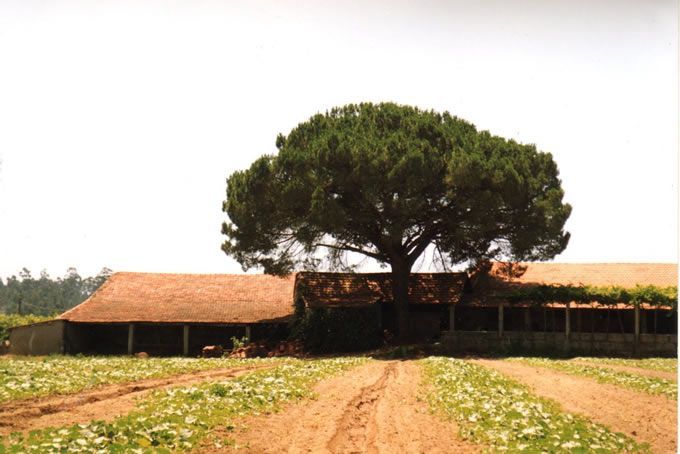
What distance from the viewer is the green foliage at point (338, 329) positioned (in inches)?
1480

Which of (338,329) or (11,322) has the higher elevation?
(338,329)

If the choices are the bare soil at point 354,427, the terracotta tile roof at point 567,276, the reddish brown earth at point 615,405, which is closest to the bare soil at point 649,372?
the reddish brown earth at point 615,405

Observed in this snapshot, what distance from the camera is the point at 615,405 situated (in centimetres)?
1762

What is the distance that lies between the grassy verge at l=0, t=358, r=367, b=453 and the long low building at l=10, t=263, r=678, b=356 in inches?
810

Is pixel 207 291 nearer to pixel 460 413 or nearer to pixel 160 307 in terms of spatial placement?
pixel 160 307

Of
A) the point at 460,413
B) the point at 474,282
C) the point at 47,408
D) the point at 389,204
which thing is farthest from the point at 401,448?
the point at 474,282

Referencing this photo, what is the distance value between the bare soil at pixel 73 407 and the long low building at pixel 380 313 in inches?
775

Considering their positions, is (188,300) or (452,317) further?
(188,300)

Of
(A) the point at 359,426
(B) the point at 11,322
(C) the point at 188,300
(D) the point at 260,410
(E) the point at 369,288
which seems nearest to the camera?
(A) the point at 359,426

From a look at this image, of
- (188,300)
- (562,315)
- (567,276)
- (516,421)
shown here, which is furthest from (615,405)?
(188,300)

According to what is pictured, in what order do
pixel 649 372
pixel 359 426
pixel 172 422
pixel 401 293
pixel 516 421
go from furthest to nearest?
pixel 401 293, pixel 649 372, pixel 359 426, pixel 516 421, pixel 172 422

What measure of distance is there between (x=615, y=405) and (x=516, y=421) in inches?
223

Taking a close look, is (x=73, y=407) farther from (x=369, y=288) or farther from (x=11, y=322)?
(x=11, y=322)

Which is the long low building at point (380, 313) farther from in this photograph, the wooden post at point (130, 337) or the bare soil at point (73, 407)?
the bare soil at point (73, 407)
